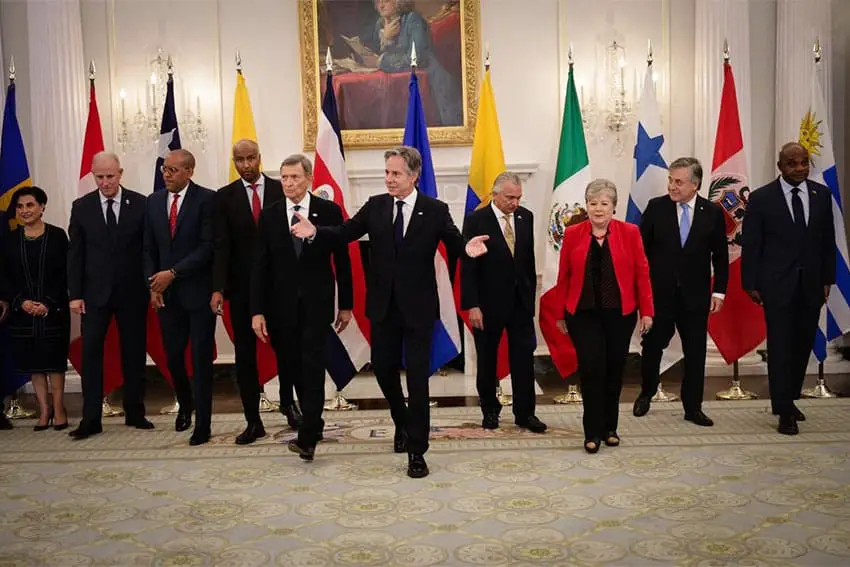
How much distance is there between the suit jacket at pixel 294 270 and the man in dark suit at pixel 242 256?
41cm

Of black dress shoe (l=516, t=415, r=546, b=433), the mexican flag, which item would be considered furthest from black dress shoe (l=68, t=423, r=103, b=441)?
the mexican flag

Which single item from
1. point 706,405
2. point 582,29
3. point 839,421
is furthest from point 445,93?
point 839,421

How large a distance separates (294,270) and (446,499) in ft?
4.95

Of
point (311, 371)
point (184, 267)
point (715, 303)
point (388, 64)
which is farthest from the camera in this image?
point (388, 64)

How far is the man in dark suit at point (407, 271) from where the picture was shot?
4504 millimetres

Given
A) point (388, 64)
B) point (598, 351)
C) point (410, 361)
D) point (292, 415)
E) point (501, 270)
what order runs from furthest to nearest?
point (388, 64), point (292, 415), point (501, 270), point (598, 351), point (410, 361)

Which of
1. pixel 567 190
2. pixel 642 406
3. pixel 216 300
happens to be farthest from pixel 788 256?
pixel 216 300

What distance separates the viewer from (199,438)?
530 cm

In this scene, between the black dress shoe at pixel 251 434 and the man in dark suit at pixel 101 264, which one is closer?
the black dress shoe at pixel 251 434

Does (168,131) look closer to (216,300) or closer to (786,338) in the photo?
(216,300)

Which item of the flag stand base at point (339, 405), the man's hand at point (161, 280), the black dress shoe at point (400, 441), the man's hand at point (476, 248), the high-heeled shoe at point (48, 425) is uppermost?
the man's hand at point (476, 248)

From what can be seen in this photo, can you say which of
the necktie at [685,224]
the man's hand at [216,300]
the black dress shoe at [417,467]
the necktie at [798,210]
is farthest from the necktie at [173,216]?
the necktie at [798,210]

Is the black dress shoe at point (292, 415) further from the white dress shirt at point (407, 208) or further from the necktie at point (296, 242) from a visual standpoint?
the white dress shirt at point (407, 208)

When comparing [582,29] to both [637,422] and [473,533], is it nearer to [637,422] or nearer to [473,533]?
[637,422]
